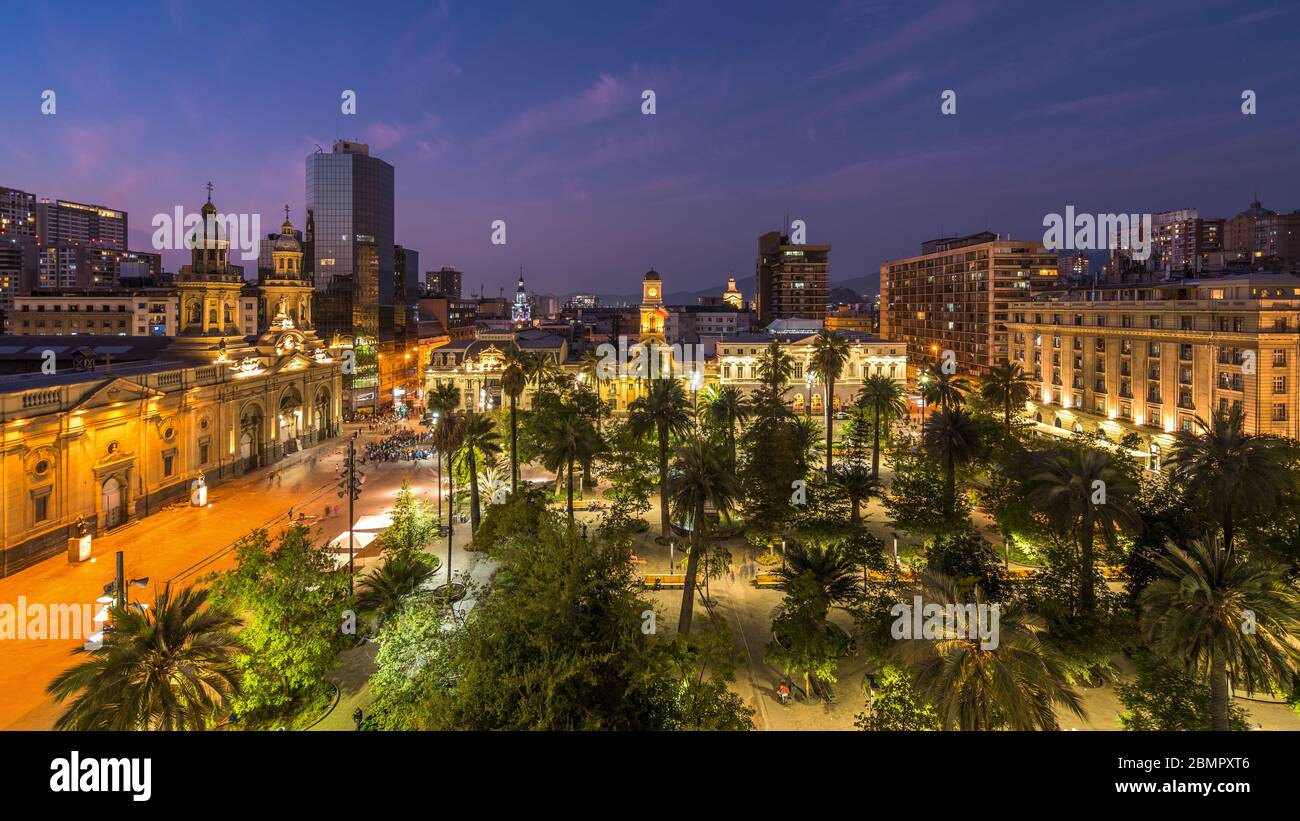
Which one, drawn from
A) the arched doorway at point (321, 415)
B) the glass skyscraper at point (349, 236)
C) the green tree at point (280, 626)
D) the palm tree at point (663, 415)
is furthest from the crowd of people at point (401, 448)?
the glass skyscraper at point (349, 236)

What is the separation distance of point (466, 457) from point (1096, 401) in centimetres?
6797

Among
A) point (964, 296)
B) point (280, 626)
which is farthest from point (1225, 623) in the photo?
point (964, 296)

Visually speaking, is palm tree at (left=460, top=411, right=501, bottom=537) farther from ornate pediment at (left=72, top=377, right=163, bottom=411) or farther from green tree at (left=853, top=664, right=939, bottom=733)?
green tree at (left=853, top=664, right=939, bottom=733)

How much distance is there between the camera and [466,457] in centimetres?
4538

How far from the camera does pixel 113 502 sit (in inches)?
1853

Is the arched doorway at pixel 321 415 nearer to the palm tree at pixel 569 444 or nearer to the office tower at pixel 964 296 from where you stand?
the palm tree at pixel 569 444

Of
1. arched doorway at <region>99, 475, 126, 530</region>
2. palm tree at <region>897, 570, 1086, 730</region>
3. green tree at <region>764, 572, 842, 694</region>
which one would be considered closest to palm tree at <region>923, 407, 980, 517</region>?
green tree at <region>764, 572, 842, 694</region>

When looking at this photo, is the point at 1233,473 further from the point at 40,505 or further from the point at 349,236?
the point at 349,236

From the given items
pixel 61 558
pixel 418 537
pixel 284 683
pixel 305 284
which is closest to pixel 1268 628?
pixel 284 683

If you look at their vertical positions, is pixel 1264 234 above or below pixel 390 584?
above

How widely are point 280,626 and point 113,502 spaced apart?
119ft

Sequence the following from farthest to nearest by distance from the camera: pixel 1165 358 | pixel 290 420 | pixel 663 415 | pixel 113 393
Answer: pixel 290 420
pixel 1165 358
pixel 113 393
pixel 663 415

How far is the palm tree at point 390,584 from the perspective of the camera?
31500 mm

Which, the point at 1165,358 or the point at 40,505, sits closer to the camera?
the point at 40,505
